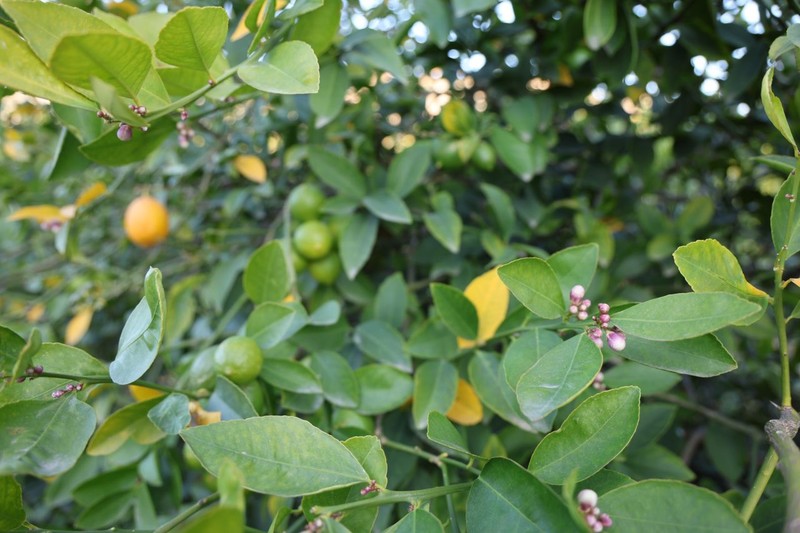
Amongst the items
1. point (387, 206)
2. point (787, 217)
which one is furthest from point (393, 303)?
point (787, 217)

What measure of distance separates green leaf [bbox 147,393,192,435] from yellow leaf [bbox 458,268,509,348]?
333 mm

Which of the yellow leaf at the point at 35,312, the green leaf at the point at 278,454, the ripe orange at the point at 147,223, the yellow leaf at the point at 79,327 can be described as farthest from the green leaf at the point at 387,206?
the yellow leaf at the point at 35,312

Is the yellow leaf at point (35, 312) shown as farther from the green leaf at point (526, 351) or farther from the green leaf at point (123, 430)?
the green leaf at point (526, 351)

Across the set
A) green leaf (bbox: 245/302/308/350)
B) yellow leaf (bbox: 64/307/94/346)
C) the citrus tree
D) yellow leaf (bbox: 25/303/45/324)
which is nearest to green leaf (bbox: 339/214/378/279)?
the citrus tree

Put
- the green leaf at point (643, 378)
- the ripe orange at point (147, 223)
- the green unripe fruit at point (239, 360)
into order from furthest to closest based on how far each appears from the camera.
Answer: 1. the ripe orange at point (147, 223)
2. the green leaf at point (643, 378)
3. the green unripe fruit at point (239, 360)

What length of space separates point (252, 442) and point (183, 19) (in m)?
0.36

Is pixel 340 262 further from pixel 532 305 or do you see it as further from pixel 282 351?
pixel 532 305

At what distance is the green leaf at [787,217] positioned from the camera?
0.50 metres

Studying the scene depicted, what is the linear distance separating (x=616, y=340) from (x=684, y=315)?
7cm

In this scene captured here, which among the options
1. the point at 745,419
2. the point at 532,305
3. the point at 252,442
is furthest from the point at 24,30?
the point at 745,419

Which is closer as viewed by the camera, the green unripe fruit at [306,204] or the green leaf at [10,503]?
the green leaf at [10,503]

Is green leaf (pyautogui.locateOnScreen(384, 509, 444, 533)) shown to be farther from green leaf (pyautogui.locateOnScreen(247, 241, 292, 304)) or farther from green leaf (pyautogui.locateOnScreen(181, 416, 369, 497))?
green leaf (pyautogui.locateOnScreen(247, 241, 292, 304))

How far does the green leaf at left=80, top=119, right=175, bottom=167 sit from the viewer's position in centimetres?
62

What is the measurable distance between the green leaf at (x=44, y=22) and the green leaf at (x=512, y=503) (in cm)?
46
